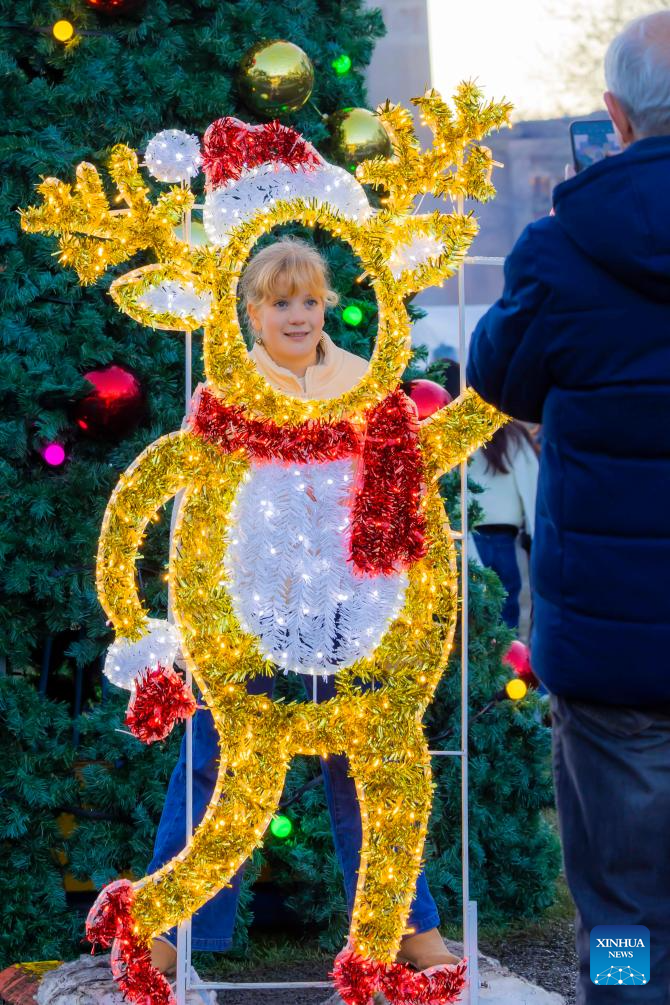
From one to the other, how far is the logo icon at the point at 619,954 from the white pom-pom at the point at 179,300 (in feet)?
5.10

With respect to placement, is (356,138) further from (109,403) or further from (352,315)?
(109,403)

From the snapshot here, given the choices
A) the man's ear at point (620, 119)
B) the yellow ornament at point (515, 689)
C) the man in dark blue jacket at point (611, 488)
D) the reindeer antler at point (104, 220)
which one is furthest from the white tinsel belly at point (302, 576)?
the yellow ornament at point (515, 689)

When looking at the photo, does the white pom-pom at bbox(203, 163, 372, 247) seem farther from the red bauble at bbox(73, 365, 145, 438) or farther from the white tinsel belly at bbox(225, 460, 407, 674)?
the red bauble at bbox(73, 365, 145, 438)

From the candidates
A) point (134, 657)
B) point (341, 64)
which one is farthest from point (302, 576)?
point (341, 64)

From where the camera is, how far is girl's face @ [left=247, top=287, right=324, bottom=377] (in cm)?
312

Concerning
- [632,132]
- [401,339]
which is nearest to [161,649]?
[401,339]

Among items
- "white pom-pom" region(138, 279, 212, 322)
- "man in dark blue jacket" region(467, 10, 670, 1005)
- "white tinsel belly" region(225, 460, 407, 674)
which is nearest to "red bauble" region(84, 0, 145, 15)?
"white pom-pom" region(138, 279, 212, 322)

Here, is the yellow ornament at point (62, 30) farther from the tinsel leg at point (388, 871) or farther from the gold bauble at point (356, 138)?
the tinsel leg at point (388, 871)

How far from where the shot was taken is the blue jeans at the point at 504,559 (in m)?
5.70

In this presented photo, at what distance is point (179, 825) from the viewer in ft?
10.6

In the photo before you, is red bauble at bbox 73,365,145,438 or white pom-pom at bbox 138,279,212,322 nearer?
white pom-pom at bbox 138,279,212,322

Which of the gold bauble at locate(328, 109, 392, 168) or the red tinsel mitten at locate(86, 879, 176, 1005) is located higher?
the gold bauble at locate(328, 109, 392, 168)

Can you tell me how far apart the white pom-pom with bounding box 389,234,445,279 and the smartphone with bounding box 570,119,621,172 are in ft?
1.19

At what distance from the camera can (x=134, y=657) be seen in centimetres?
293
